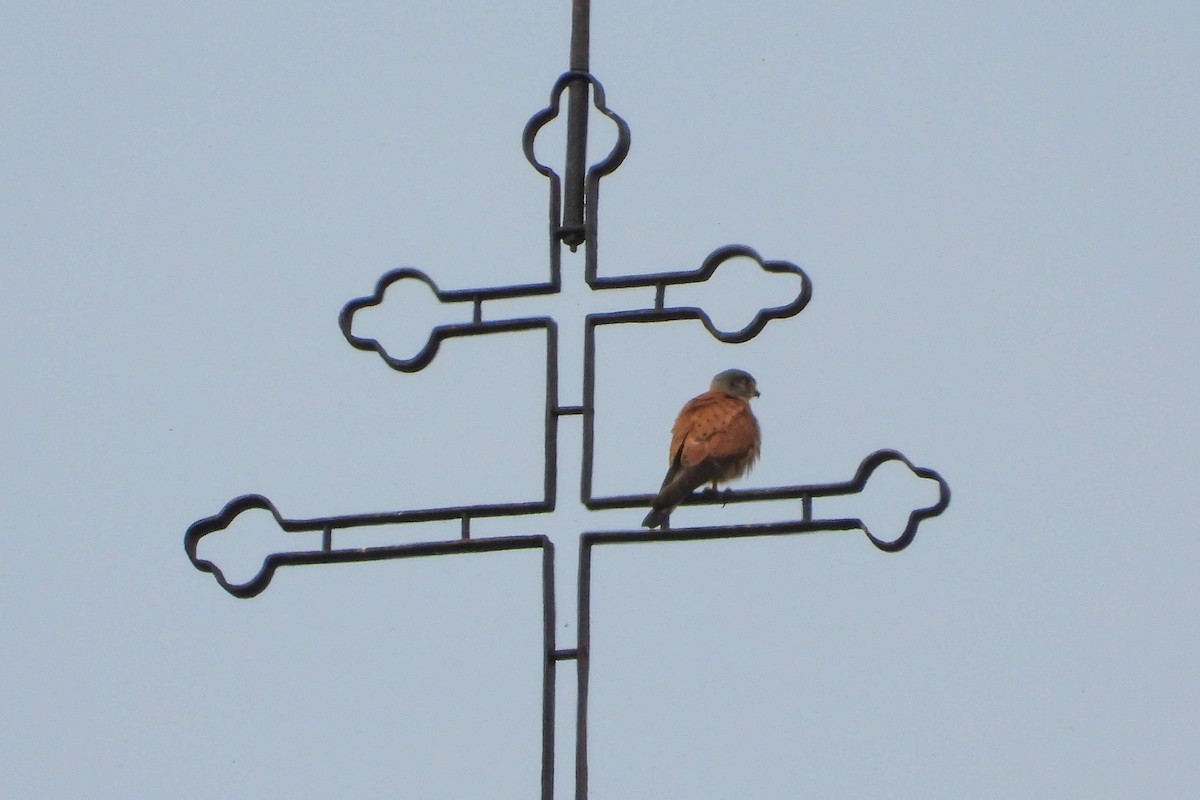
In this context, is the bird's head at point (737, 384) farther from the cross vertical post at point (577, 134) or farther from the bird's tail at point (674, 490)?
the cross vertical post at point (577, 134)

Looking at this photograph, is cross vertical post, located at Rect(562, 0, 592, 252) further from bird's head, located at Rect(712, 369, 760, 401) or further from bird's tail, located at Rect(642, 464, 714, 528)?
bird's head, located at Rect(712, 369, 760, 401)

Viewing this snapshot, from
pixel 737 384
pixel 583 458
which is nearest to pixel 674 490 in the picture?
pixel 583 458

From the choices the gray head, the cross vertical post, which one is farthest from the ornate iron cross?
the gray head

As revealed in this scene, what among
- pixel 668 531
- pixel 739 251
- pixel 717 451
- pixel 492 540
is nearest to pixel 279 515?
pixel 492 540

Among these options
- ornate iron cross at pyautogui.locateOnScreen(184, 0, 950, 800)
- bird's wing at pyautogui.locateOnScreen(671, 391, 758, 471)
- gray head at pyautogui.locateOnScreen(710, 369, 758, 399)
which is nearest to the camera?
ornate iron cross at pyautogui.locateOnScreen(184, 0, 950, 800)

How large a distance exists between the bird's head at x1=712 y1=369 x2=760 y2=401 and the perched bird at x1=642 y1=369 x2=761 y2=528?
217mm

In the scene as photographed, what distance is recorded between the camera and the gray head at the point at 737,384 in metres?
7.06

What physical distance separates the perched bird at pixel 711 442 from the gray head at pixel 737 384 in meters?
0.22

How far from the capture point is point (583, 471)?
12.9 feet

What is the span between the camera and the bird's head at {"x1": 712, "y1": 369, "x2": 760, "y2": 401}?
23.2 ft

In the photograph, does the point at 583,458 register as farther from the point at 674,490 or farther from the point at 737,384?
the point at 737,384

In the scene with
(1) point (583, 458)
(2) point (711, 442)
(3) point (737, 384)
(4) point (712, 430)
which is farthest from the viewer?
(3) point (737, 384)

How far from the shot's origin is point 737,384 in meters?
7.20

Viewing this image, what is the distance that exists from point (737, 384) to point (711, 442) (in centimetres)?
149
